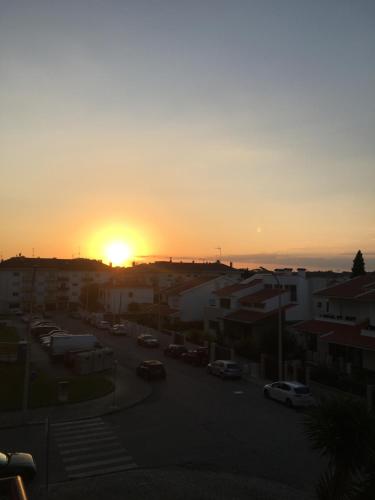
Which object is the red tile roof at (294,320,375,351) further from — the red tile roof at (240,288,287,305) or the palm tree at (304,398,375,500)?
the palm tree at (304,398,375,500)

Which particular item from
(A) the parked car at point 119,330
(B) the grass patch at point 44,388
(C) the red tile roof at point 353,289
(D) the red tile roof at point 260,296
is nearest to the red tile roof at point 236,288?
(D) the red tile roof at point 260,296

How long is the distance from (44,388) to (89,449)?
1230 cm

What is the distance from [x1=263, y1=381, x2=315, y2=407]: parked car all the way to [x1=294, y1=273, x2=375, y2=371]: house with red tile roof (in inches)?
294

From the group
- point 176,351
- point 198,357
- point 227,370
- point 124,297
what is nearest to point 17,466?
point 227,370

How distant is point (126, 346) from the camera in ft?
169

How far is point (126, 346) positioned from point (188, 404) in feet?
84.8

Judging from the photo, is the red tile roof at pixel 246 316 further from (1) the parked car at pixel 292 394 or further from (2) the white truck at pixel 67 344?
(1) the parked car at pixel 292 394

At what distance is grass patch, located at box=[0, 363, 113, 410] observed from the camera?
26.4 m

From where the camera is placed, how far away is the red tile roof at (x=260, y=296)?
49.8 meters

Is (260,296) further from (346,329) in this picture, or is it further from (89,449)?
(89,449)

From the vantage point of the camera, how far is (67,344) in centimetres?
4153

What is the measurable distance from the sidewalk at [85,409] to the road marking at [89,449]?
1.35 meters

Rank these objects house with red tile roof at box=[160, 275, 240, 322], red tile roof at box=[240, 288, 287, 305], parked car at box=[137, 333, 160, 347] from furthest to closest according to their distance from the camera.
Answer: house with red tile roof at box=[160, 275, 240, 322]
parked car at box=[137, 333, 160, 347]
red tile roof at box=[240, 288, 287, 305]

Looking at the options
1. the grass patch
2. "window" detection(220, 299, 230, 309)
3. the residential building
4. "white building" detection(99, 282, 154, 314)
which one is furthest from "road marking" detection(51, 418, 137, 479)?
the residential building
